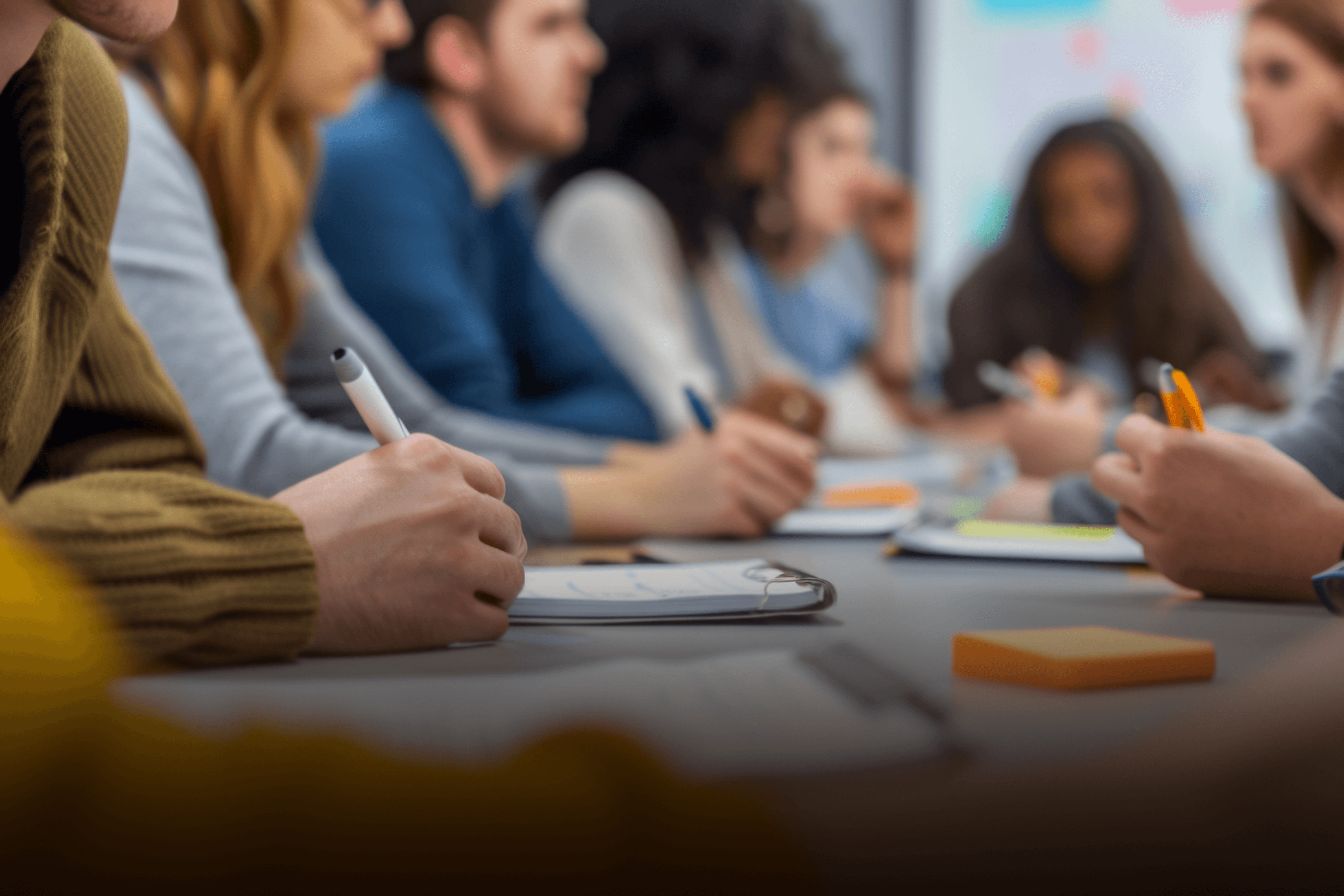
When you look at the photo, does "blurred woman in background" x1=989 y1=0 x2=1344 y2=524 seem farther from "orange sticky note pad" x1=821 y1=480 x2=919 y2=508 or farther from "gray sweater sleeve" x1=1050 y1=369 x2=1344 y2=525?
"gray sweater sleeve" x1=1050 y1=369 x2=1344 y2=525

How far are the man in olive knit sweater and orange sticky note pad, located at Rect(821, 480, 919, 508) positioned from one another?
47cm

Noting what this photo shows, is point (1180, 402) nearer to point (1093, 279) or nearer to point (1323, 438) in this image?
point (1323, 438)

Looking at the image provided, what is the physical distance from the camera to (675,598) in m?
0.43

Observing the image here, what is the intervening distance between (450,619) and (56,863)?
0.53 ft

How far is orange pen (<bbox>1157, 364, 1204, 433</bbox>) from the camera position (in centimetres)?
49

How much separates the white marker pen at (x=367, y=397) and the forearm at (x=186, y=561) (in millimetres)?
44

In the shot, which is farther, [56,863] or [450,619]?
[450,619]

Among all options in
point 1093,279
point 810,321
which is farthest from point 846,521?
point 810,321

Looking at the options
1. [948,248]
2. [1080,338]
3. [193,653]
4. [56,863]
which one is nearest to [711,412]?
[193,653]

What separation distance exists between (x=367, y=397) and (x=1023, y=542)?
15.1 inches

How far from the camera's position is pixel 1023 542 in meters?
0.62

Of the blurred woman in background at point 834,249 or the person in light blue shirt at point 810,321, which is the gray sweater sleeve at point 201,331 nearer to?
the blurred woman in background at point 834,249

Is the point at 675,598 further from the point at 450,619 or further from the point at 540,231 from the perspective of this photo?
the point at 540,231

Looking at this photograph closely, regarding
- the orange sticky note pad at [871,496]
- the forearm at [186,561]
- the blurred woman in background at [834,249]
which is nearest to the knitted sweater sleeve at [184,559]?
the forearm at [186,561]
